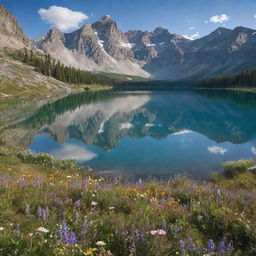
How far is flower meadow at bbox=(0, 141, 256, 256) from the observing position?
17.5 feet

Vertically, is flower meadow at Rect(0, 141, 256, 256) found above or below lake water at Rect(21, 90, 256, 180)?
above

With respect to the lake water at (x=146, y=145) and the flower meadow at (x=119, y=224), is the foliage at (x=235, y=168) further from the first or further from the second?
the flower meadow at (x=119, y=224)

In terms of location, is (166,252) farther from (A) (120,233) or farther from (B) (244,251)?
(B) (244,251)

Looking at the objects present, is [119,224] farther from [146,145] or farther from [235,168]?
[146,145]

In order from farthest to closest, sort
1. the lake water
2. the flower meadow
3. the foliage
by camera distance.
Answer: the lake water < the foliage < the flower meadow

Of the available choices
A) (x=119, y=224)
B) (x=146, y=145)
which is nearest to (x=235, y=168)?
(x=146, y=145)

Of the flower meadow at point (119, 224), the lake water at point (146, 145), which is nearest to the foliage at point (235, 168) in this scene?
the lake water at point (146, 145)

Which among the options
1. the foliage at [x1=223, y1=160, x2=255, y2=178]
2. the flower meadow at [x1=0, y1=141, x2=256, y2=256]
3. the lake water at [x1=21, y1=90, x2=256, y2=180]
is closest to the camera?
the flower meadow at [x1=0, y1=141, x2=256, y2=256]

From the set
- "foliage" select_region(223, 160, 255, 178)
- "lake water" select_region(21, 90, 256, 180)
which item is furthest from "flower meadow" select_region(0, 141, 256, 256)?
"lake water" select_region(21, 90, 256, 180)

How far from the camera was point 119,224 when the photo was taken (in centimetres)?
642

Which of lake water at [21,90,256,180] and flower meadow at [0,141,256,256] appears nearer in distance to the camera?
flower meadow at [0,141,256,256]

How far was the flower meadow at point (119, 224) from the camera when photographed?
17.5ft

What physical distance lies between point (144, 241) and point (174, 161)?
22694 mm

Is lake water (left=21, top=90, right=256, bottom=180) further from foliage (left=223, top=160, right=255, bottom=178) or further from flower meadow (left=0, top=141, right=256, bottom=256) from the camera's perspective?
flower meadow (left=0, top=141, right=256, bottom=256)
